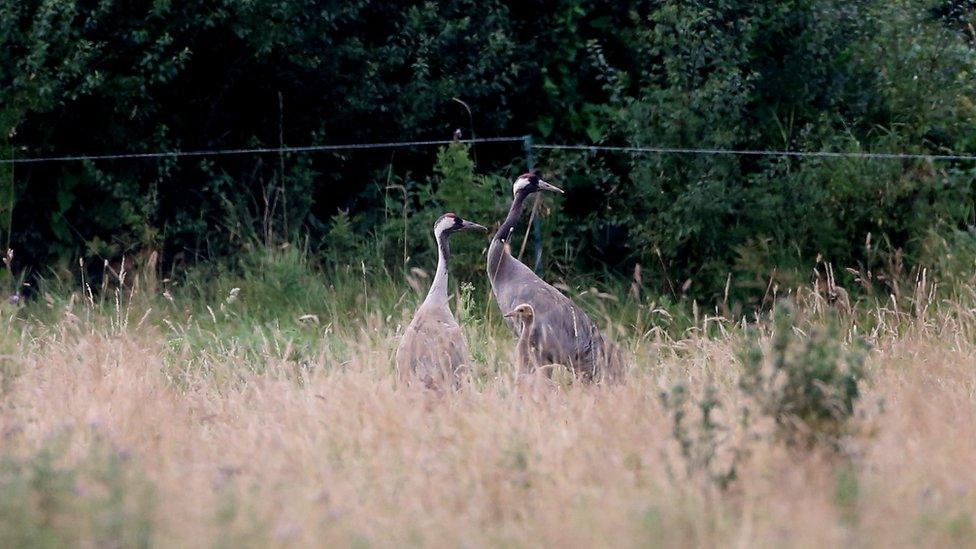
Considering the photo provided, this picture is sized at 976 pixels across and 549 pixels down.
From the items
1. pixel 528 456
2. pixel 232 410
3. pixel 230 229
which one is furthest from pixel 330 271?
pixel 528 456

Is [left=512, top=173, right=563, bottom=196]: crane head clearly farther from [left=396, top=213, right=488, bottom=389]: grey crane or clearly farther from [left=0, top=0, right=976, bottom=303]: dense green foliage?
[left=396, top=213, right=488, bottom=389]: grey crane

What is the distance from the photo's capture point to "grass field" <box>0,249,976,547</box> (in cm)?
438

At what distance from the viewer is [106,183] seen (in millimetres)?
11516

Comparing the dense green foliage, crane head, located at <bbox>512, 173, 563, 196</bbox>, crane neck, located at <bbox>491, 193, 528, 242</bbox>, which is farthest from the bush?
the dense green foliage

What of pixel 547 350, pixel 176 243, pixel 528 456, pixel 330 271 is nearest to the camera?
pixel 528 456

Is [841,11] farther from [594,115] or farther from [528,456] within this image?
[528,456]

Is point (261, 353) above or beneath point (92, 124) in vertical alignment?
beneath

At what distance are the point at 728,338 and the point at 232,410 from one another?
10.0 ft

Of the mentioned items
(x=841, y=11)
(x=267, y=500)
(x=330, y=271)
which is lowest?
(x=330, y=271)

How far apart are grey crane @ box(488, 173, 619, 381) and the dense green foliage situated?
1.59m

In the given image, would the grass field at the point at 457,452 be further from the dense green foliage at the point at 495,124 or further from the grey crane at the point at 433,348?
the dense green foliage at the point at 495,124

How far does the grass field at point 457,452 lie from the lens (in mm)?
4383

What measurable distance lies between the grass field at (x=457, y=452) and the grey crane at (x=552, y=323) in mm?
234

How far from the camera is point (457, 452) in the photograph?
5578mm
